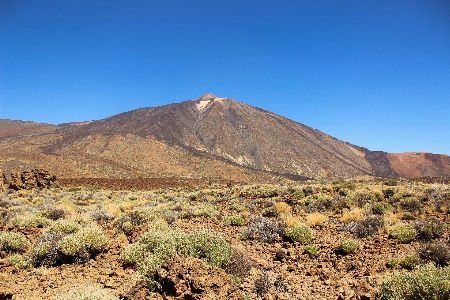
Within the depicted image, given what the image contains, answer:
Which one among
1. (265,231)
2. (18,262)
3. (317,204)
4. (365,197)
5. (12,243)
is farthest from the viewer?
(365,197)

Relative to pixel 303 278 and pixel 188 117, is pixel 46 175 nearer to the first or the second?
pixel 303 278

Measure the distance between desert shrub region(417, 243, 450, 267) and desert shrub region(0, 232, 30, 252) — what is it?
9.28 metres

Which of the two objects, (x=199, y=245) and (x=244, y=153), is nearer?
(x=199, y=245)

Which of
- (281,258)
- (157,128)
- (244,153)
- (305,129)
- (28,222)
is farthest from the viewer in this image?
(305,129)

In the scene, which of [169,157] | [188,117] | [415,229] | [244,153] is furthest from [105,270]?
[188,117]

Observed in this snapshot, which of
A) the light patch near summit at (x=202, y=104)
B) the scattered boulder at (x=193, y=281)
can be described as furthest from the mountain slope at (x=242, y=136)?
the scattered boulder at (x=193, y=281)

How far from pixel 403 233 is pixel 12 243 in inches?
392

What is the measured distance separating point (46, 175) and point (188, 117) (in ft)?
310

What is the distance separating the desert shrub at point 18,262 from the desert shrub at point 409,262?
806cm

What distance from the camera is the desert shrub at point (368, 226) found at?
29.0 ft

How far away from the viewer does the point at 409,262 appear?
6277 millimetres

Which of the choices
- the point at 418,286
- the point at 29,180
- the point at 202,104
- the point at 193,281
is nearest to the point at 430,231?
the point at 418,286

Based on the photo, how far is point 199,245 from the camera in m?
6.20

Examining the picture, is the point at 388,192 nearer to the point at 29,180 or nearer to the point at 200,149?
the point at 29,180
